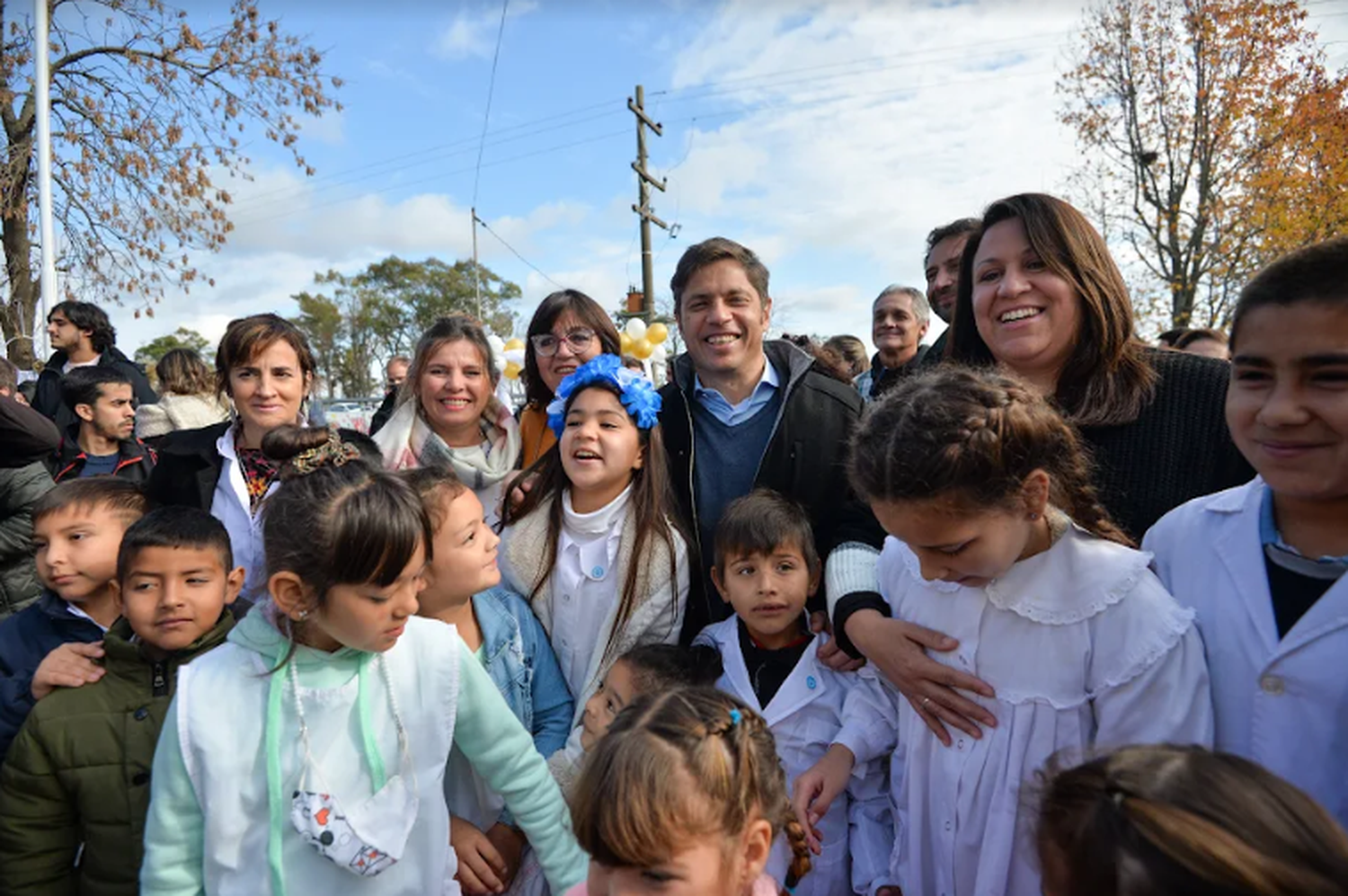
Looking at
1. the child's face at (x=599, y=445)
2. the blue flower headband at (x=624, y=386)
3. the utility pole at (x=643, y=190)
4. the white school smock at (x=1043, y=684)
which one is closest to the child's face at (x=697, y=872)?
the white school smock at (x=1043, y=684)

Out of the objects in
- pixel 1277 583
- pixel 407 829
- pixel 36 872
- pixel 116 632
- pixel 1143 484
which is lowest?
pixel 36 872

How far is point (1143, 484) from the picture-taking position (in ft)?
6.16

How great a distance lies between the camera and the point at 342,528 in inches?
66.1

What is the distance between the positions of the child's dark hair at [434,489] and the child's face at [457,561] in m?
0.01

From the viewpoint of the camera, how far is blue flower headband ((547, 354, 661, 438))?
2539 mm

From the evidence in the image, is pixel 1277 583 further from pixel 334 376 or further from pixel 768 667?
pixel 334 376

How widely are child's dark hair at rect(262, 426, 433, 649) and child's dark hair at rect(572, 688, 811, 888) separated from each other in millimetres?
638

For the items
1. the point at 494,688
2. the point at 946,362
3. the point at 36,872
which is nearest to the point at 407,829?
the point at 494,688

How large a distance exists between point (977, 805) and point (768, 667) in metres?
0.73

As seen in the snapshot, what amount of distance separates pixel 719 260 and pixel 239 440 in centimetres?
181

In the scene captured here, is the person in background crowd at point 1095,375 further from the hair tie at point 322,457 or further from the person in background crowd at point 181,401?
the person in background crowd at point 181,401

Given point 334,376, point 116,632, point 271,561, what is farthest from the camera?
point 334,376

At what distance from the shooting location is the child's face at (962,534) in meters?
1.50

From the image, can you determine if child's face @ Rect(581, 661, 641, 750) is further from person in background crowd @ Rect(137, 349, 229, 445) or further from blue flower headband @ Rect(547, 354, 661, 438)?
person in background crowd @ Rect(137, 349, 229, 445)
